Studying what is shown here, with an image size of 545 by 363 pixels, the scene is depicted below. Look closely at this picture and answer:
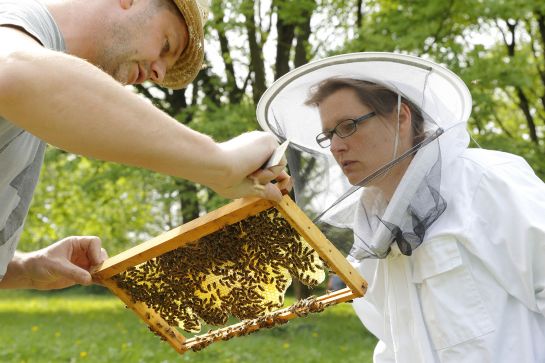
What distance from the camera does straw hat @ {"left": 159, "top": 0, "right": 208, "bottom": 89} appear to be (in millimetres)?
2773

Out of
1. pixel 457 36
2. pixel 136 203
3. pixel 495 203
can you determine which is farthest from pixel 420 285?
pixel 136 203

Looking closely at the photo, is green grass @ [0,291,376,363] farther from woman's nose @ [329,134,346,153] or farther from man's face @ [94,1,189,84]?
man's face @ [94,1,189,84]

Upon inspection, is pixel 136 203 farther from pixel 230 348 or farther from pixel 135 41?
pixel 135 41

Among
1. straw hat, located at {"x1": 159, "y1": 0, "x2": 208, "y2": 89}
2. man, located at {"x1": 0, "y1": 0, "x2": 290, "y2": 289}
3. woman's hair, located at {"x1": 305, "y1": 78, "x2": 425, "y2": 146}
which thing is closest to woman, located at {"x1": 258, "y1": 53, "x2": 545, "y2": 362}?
woman's hair, located at {"x1": 305, "y1": 78, "x2": 425, "y2": 146}

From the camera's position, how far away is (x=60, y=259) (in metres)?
3.32

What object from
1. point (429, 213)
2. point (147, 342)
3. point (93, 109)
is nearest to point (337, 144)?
point (429, 213)

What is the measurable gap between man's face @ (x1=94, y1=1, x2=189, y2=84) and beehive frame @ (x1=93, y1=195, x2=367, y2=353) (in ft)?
2.09

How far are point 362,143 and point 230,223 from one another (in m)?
1.08

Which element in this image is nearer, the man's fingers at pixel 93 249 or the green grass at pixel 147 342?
the man's fingers at pixel 93 249

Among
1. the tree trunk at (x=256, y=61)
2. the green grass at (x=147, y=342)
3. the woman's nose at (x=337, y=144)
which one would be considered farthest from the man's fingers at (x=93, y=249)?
the tree trunk at (x=256, y=61)

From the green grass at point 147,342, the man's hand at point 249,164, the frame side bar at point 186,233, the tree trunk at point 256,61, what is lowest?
the green grass at point 147,342

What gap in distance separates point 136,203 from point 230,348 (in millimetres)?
18660

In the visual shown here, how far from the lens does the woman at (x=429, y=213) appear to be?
338 cm

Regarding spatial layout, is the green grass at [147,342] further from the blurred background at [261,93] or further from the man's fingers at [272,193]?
the man's fingers at [272,193]
